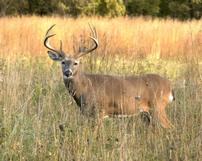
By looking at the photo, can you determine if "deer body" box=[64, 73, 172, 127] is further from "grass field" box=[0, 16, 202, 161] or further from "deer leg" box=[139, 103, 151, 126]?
"grass field" box=[0, 16, 202, 161]

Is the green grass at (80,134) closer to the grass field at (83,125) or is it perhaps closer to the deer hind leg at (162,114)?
the grass field at (83,125)

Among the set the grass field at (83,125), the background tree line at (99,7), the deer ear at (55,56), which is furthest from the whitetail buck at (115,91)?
the background tree line at (99,7)

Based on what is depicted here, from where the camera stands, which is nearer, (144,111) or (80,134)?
(80,134)

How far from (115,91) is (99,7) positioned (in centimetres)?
1948

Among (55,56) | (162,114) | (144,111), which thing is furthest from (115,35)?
(162,114)

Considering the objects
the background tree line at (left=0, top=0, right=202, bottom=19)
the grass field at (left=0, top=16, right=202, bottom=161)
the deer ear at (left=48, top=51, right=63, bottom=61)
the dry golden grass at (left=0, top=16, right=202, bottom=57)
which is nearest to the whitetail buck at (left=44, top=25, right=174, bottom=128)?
the deer ear at (left=48, top=51, right=63, bottom=61)

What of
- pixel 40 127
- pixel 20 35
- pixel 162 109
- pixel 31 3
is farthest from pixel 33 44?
pixel 31 3

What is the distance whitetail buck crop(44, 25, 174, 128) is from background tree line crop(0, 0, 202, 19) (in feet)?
52.1

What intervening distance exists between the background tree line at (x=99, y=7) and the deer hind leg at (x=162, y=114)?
53.2 ft

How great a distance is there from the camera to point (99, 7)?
83.1 ft

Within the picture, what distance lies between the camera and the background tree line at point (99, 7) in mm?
24328

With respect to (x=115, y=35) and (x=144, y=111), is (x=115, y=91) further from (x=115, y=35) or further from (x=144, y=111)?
(x=115, y=35)

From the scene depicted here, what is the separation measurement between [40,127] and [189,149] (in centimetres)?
131

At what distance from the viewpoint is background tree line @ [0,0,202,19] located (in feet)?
79.8
